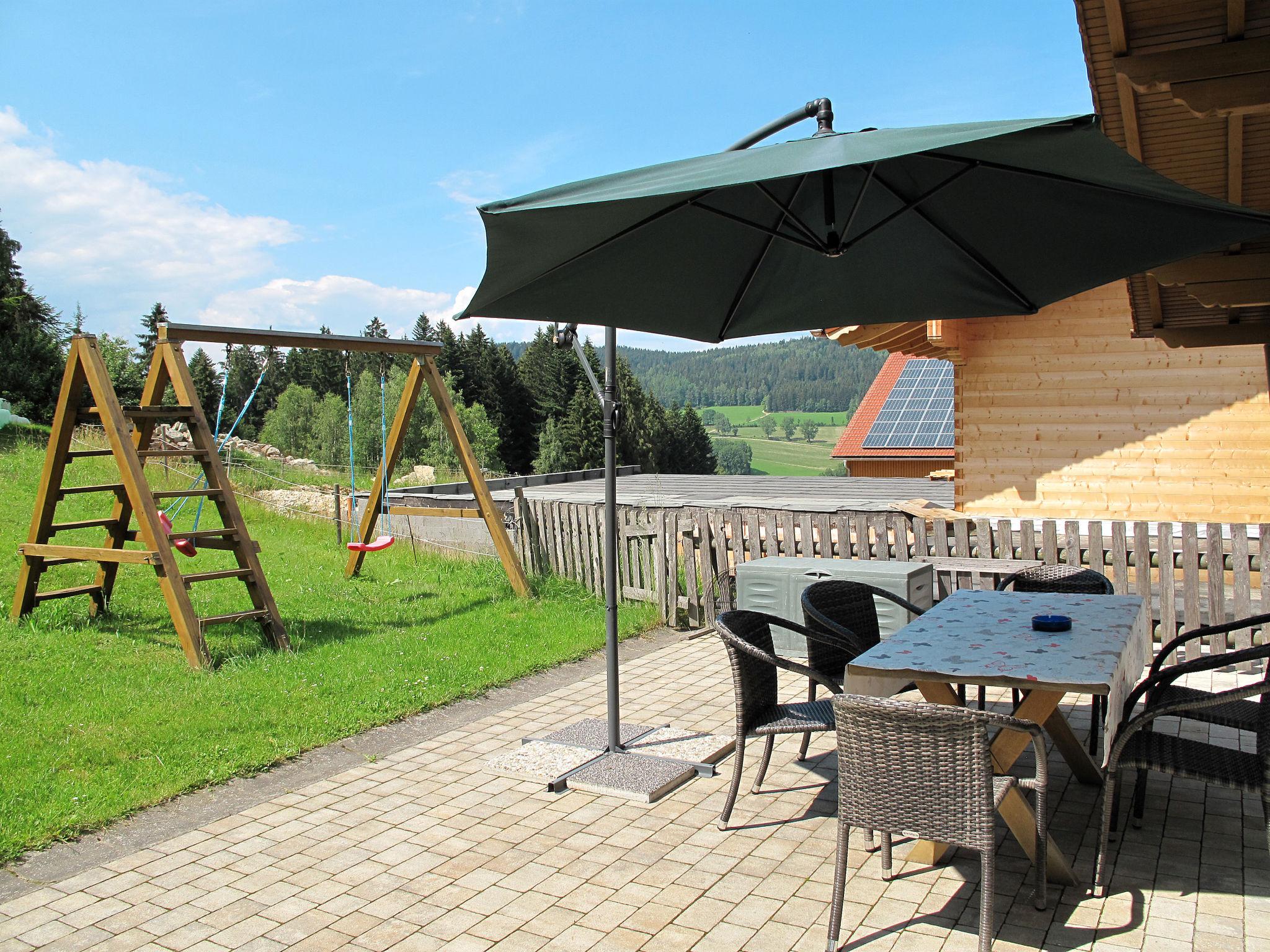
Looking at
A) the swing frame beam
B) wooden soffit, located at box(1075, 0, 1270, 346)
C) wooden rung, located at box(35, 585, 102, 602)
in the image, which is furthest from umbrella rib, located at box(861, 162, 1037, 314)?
wooden rung, located at box(35, 585, 102, 602)

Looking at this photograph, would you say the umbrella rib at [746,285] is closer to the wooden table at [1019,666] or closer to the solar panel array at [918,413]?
the wooden table at [1019,666]

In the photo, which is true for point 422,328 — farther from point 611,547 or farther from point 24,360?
point 611,547

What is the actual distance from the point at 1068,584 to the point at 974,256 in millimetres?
2425

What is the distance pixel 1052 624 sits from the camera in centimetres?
404

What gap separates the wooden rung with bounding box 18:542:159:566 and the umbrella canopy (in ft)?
14.6

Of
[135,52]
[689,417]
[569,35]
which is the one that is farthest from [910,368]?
[689,417]

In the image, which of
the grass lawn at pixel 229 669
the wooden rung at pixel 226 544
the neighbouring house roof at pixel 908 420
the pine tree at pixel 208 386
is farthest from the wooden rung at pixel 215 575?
the pine tree at pixel 208 386

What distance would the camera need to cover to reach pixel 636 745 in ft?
17.7

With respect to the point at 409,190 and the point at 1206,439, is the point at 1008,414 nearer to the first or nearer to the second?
the point at 1206,439

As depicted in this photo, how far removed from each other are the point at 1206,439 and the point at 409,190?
1792cm

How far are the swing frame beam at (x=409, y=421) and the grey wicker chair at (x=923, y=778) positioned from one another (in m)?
6.63

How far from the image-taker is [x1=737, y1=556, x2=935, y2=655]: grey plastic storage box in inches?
278

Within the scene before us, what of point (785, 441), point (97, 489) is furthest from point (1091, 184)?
point (785, 441)

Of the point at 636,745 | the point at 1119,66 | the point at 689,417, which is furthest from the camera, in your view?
the point at 689,417
